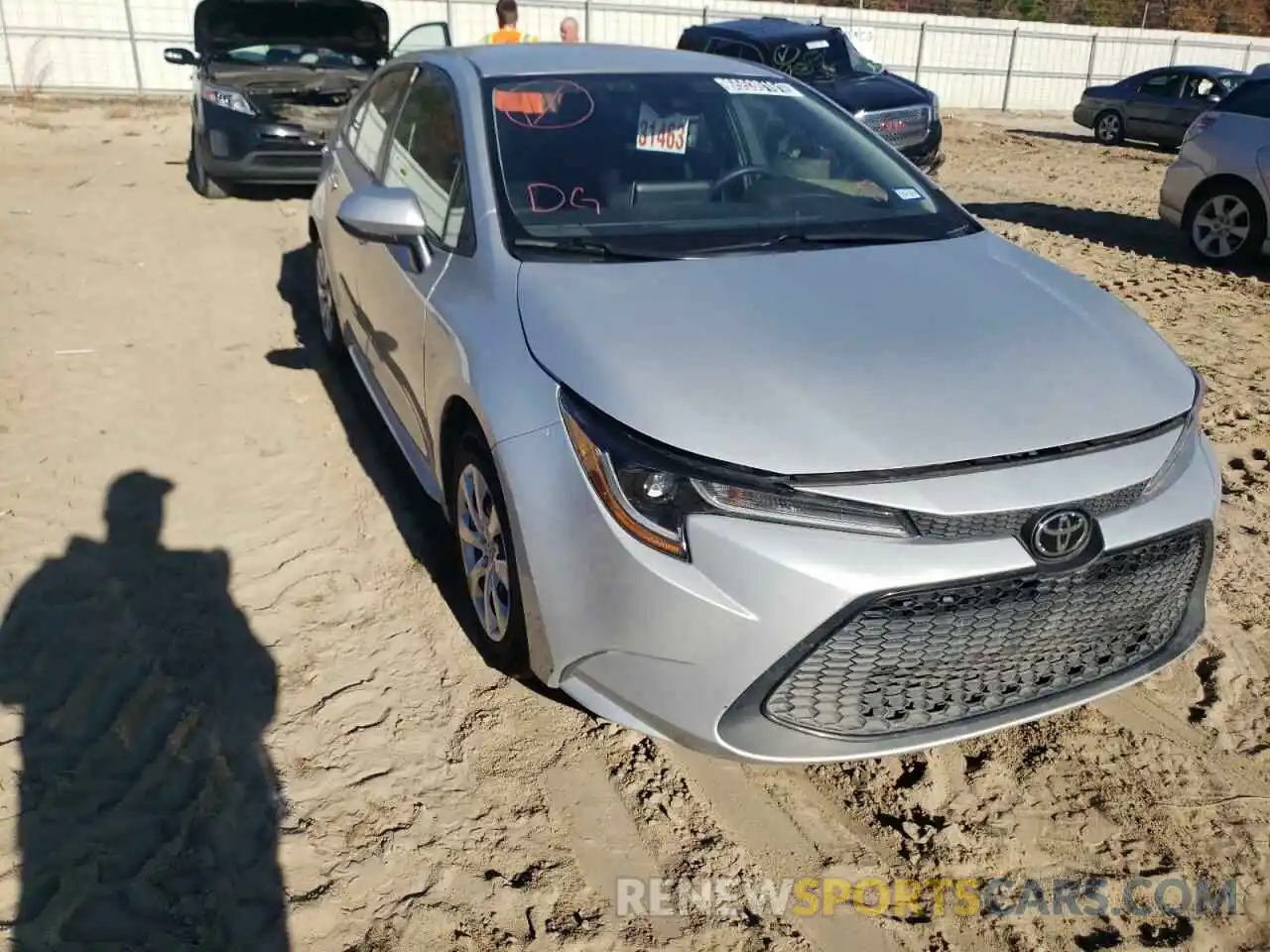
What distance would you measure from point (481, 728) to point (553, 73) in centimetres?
222

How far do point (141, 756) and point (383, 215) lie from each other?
5.36 ft

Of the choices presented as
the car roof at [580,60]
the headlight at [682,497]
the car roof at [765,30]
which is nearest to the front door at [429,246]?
the car roof at [580,60]

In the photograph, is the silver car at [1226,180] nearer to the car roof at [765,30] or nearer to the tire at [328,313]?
the car roof at [765,30]

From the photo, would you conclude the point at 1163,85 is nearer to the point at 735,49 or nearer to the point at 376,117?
the point at 735,49

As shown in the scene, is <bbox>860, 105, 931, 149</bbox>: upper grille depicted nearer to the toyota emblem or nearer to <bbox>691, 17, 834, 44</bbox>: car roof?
<bbox>691, 17, 834, 44</bbox>: car roof

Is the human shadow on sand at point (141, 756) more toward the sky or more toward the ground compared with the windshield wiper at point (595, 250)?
more toward the ground

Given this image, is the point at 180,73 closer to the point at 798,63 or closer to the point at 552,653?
the point at 798,63

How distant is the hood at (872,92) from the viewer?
10992 millimetres

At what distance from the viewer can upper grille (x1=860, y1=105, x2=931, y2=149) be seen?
10.8m

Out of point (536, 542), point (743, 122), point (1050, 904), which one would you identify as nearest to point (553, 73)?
point (743, 122)

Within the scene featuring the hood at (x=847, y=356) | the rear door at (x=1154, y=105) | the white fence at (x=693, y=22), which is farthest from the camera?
the white fence at (x=693, y=22)

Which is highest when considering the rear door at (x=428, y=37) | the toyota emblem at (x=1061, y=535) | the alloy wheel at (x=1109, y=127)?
the rear door at (x=428, y=37)

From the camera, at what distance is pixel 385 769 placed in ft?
9.08

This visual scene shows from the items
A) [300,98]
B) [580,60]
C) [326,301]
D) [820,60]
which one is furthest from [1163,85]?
[580,60]
